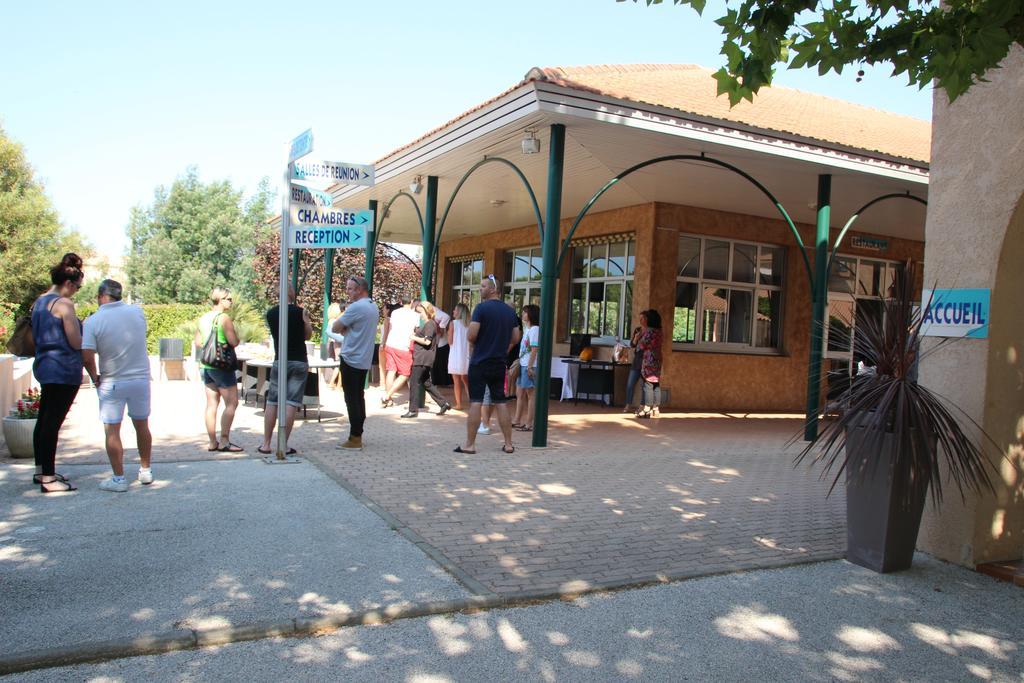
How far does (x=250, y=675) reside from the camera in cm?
313

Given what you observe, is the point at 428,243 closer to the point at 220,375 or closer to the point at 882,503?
the point at 220,375

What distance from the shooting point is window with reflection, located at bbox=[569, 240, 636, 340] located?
14688 millimetres

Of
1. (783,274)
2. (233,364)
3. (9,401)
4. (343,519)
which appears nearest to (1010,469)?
(343,519)

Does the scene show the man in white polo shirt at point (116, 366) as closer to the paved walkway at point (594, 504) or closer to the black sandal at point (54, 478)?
the black sandal at point (54, 478)

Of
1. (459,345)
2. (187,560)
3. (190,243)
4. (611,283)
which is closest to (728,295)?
(611,283)

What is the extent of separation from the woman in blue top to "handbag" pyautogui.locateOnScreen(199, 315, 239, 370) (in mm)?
1477

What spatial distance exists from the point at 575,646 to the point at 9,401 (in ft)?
24.7

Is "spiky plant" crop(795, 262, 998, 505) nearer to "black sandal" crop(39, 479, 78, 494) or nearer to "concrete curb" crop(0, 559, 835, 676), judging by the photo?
"concrete curb" crop(0, 559, 835, 676)

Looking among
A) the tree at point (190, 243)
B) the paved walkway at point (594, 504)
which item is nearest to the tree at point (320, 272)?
the tree at point (190, 243)

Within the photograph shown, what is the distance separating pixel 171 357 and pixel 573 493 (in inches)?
460

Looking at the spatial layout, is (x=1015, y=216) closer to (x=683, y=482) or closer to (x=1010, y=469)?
(x=1010, y=469)

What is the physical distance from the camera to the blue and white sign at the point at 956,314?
482cm

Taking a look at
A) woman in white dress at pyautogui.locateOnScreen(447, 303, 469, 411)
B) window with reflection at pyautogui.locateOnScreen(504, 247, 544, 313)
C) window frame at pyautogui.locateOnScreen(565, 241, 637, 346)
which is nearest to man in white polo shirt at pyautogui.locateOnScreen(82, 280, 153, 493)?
woman in white dress at pyautogui.locateOnScreen(447, 303, 469, 411)

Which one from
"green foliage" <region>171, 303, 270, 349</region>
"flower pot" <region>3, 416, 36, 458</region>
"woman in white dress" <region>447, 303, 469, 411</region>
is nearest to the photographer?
"flower pot" <region>3, 416, 36, 458</region>
